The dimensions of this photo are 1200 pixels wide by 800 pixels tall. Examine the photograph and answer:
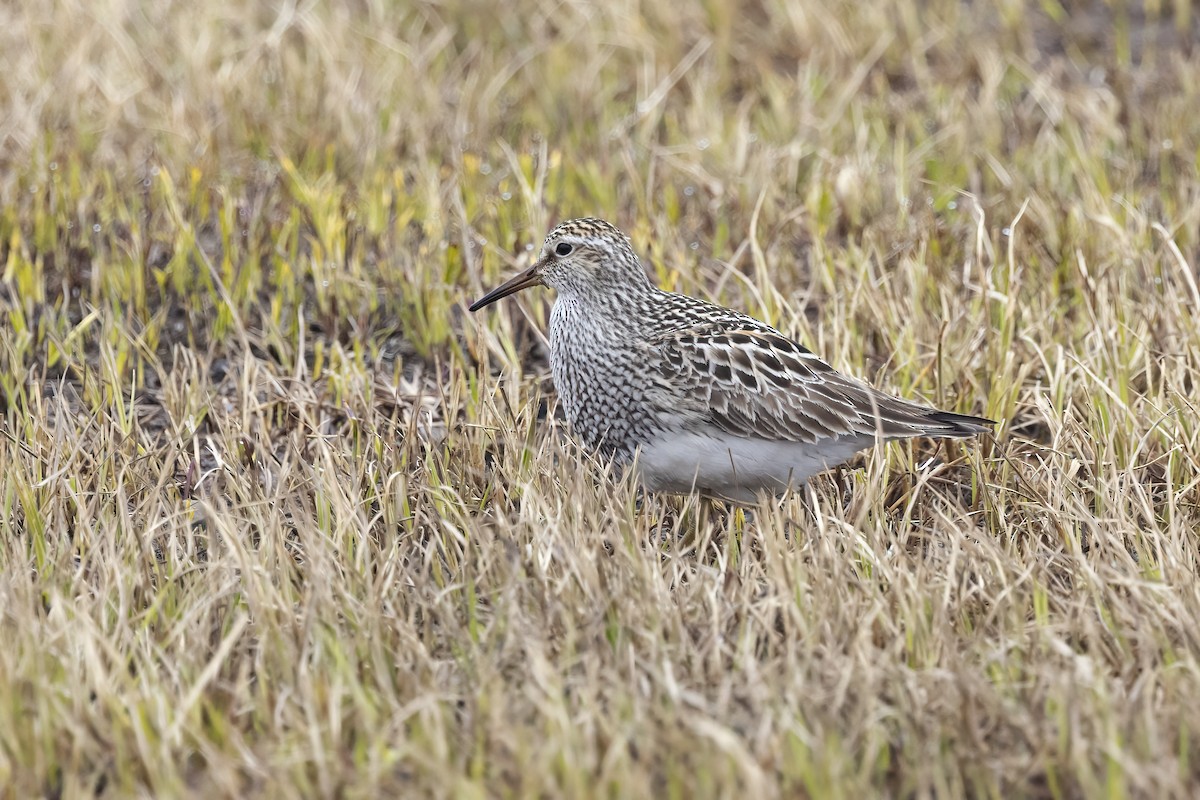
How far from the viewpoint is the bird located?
4.59 m

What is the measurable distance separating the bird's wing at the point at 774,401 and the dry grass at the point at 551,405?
0.22 m

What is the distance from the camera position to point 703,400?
15.1ft

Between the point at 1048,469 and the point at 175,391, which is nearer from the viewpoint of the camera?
the point at 1048,469

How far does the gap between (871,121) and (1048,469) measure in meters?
3.89

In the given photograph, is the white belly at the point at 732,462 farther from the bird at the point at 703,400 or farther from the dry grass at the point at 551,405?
the dry grass at the point at 551,405

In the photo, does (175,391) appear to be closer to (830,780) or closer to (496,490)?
(496,490)

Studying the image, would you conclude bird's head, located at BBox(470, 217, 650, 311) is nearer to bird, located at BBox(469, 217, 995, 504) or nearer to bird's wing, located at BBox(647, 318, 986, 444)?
bird, located at BBox(469, 217, 995, 504)

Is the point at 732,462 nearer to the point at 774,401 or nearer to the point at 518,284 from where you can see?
the point at 774,401

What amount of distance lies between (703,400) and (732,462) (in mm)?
212

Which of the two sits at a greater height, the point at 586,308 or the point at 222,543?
the point at 586,308

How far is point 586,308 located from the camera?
4.85m

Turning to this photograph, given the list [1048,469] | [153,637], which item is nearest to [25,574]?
[153,637]

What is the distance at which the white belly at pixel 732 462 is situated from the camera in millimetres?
4566

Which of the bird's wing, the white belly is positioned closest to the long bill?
the bird's wing
